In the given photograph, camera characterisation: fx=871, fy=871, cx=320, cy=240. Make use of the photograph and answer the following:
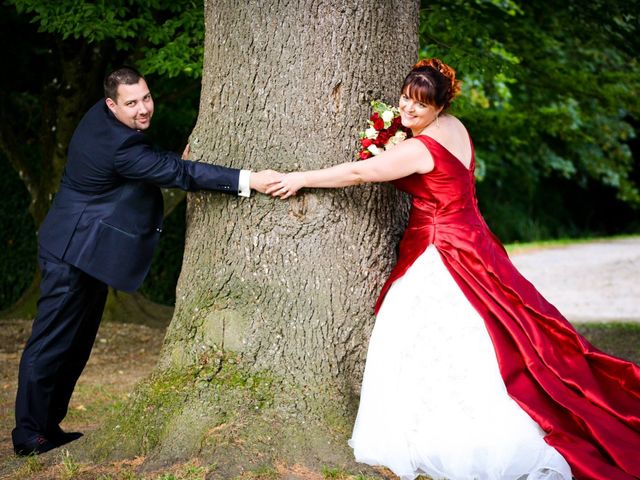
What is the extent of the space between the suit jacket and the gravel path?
302 inches

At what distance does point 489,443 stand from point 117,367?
5118 mm

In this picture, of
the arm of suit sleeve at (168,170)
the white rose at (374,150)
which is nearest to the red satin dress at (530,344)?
the white rose at (374,150)

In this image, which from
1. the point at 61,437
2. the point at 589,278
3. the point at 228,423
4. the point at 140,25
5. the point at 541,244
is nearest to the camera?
the point at 228,423

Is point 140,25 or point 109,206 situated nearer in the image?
point 109,206

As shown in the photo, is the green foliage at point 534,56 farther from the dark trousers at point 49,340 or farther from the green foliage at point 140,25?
the dark trousers at point 49,340

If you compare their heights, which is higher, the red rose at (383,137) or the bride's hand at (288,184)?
the red rose at (383,137)

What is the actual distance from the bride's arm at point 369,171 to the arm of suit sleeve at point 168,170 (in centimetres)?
24

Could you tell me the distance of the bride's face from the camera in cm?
436

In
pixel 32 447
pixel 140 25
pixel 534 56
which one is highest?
pixel 534 56

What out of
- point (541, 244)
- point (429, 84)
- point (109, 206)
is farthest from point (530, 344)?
point (541, 244)

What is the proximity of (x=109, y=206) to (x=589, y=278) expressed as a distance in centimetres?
1201

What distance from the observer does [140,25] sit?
317 inches

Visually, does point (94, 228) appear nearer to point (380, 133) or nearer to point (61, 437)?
point (61, 437)

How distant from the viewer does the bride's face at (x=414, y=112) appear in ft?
14.3
